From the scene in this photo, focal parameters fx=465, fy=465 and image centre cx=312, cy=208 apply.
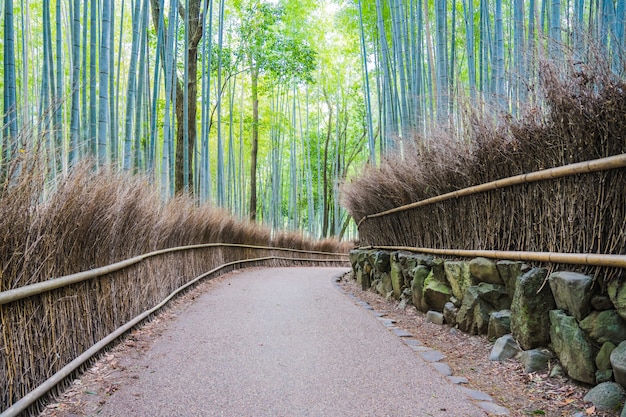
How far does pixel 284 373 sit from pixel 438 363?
933 mm

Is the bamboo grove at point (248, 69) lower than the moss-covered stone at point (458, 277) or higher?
higher

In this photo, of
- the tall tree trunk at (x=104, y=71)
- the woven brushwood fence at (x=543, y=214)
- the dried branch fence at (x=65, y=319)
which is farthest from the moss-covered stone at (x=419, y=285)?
the tall tree trunk at (x=104, y=71)

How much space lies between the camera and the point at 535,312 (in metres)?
2.44

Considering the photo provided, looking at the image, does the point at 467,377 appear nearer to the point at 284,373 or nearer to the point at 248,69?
the point at 284,373

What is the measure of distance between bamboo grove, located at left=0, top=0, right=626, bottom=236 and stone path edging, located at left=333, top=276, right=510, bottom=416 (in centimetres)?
157

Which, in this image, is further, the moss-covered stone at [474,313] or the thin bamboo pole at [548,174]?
the moss-covered stone at [474,313]

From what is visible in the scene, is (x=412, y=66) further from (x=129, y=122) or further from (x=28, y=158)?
(x=28, y=158)

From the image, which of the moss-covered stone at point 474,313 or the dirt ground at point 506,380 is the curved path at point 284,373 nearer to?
the dirt ground at point 506,380

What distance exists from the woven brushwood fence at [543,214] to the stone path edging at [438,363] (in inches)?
28.9

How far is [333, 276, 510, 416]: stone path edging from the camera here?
6.82 feet

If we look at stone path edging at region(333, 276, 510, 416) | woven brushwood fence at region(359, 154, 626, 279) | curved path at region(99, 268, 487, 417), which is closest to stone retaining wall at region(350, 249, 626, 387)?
A: woven brushwood fence at region(359, 154, 626, 279)

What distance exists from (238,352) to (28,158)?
65.2 inches

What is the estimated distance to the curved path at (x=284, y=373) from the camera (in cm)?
209

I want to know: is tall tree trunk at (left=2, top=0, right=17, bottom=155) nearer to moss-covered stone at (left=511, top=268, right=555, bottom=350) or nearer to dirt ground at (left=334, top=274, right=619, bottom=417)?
dirt ground at (left=334, top=274, right=619, bottom=417)
